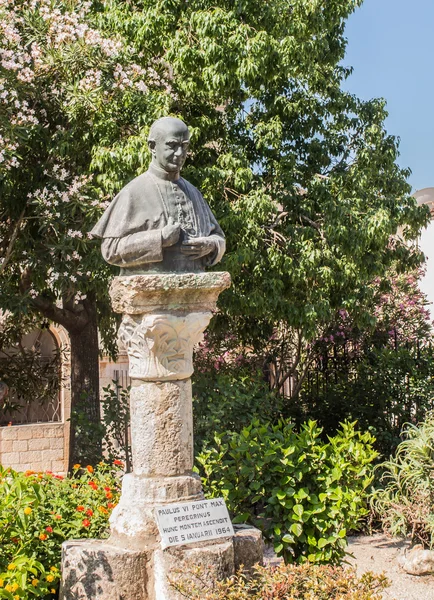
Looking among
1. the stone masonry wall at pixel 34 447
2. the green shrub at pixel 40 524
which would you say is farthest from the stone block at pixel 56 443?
the green shrub at pixel 40 524

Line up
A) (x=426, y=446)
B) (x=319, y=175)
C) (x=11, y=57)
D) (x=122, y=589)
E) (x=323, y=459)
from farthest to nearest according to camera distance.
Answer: (x=319, y=175) < (x=11, y=57) < (x=426, y=446) < (x=323, y=459) < (x=122, y=589)

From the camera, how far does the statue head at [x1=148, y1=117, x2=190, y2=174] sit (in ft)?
15.1

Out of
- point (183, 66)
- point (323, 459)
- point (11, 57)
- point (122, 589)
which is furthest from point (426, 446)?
point (11, 57)

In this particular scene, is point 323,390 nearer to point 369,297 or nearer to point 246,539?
point 369,297

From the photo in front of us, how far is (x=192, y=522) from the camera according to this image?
458 centimetres

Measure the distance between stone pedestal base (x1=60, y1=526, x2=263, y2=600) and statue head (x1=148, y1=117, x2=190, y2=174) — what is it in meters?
2.27

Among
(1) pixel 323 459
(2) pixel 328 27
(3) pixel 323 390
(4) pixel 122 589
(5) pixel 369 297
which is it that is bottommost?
(4) pixel 122 589

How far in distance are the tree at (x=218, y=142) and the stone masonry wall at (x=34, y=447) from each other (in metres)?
4.94

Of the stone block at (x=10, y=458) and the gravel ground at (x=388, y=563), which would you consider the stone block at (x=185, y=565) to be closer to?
the gravel ground at (x=388, y=563)

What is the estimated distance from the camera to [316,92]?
8.80 metres

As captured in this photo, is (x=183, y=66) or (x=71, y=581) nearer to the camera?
(x=71, y=581)

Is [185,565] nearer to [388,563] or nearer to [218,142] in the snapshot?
[388,563]

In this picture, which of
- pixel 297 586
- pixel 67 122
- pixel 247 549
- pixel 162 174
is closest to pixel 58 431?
pixel 67 122

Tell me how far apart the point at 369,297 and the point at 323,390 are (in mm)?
2165
